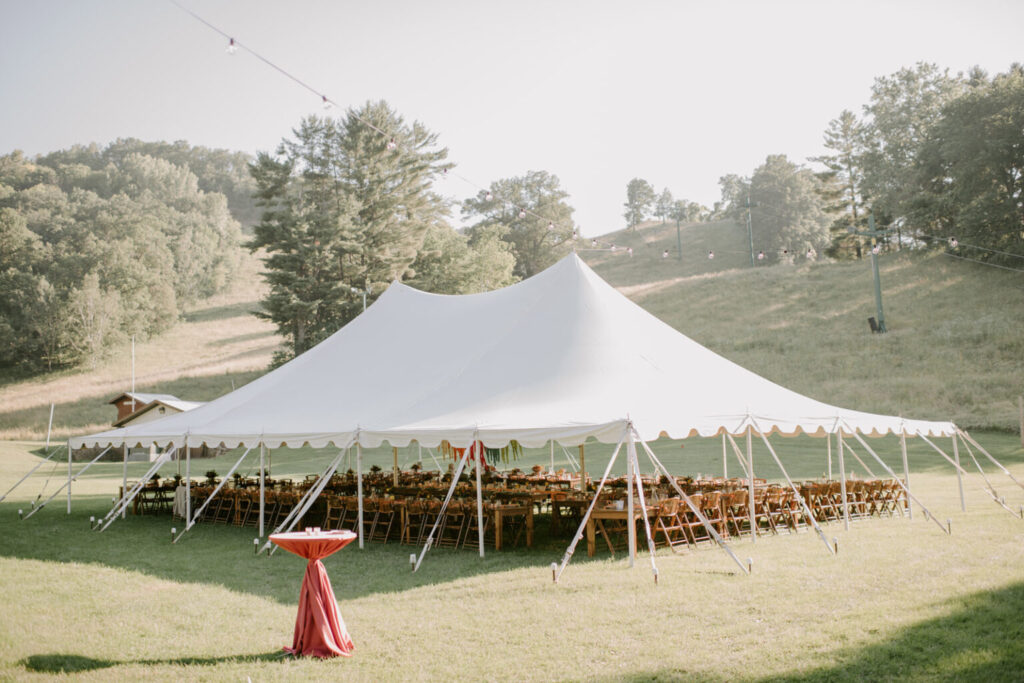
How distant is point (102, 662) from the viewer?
542 cm

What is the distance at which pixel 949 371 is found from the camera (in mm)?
27234

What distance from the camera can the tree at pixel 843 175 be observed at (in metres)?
→ 50.8

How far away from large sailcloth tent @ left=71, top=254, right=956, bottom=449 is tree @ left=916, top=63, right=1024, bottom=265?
31.5m

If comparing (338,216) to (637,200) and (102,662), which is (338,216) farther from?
(637,200)

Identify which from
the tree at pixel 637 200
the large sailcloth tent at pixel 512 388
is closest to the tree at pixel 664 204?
the tree at pixel 637 200

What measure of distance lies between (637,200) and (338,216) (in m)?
56.8

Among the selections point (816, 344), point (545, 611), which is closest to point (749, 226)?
point (816, 344)

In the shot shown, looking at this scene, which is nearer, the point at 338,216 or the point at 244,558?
the point at 244,558

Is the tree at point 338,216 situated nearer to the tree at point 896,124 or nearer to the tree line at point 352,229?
the tree line at point 352,229

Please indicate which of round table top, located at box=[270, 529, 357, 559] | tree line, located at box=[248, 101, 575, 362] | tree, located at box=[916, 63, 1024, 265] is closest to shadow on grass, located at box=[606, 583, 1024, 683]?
round table top, located at box=[270, 529, 357, 559]

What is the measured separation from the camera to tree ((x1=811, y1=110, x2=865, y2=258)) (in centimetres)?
5081

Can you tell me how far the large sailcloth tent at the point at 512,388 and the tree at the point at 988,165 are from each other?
31474 millimetres

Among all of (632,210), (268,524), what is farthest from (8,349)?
(632,210)

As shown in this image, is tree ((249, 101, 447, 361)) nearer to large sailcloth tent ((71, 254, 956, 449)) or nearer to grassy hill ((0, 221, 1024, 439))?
grassy hill ((0, 221, 1024, 439))
